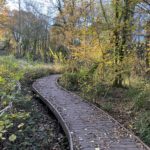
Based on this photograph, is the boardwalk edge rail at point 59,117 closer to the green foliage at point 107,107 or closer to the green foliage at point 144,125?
the green foliage at point 107,107

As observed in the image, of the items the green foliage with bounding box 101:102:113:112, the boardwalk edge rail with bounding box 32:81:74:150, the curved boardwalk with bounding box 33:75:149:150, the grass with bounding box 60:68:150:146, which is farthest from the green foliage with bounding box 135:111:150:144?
the boardwalk edge rail with bounding box 32:81:74:150

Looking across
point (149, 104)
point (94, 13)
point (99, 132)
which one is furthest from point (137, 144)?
point (94, 13)

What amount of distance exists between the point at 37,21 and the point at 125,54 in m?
21.1

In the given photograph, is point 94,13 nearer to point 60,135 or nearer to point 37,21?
point 60,135

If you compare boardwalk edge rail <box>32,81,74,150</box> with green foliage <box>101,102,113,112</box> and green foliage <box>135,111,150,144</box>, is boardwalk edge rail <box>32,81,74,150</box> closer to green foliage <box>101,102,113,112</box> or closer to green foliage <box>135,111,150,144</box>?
green foliage <box>101,102,113,112</box>

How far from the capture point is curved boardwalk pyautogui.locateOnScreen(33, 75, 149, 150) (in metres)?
6.26

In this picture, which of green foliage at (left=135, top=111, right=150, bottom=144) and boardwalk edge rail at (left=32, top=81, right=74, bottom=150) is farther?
green foliage at (left=135, top=111, right=150, bottom=144)

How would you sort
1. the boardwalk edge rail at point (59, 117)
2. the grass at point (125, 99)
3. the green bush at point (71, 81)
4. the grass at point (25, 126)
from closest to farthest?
the boardwalk edge rail at point (59, 117) < the grass at point (25, 126) < the grass at point (125, 99) < the green bush at point (71, 81)

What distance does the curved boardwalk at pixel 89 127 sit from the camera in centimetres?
626

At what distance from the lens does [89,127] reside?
7.56 metres

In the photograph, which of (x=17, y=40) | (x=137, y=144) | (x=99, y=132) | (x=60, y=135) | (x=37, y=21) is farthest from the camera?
(x=17, y=40)

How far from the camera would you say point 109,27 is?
38.8 feet

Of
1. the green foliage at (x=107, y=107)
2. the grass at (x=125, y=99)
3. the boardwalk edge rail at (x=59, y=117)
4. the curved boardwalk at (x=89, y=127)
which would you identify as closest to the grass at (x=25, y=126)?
the boardwalk edge rail at (x=59, y=117)

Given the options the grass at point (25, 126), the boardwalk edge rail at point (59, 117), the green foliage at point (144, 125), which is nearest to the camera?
the boardwalk edge rail at point (59, 117)
